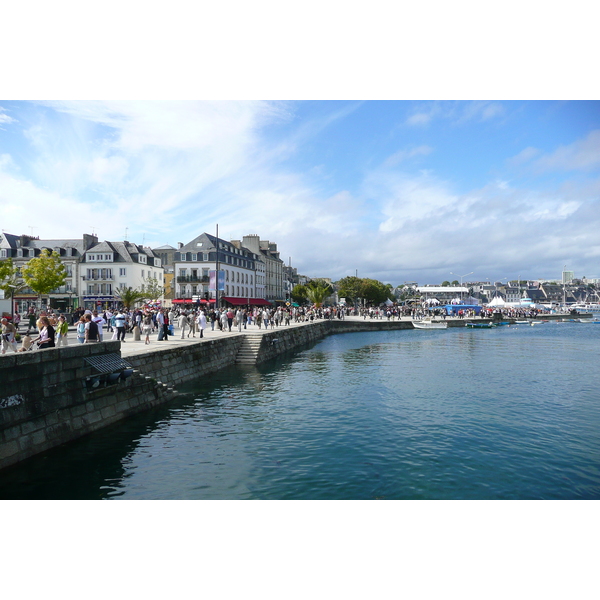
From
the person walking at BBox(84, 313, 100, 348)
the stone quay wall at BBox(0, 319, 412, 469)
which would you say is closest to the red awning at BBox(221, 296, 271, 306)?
the stone quay wall at BBox(0, 319, 412, 469)

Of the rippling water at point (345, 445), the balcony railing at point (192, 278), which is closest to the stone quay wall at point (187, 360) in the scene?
the rippling water at point (345, 445)

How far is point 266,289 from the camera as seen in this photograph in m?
89.6

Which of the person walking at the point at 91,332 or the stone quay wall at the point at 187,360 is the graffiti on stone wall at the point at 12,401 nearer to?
the person walking at the point at 91,332

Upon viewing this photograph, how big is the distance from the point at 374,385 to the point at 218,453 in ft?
35.7

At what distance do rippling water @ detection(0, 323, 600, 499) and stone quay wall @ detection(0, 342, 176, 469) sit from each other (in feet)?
1.43

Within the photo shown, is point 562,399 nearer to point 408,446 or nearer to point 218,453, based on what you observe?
point 408,446

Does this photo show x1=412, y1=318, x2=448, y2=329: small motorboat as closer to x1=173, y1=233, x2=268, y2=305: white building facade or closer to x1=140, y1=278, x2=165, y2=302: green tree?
x1=173, y1=233, x2=268, y2=305: white building facade

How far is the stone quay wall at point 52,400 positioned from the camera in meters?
10.4

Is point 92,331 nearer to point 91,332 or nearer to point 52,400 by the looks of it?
point 91,332

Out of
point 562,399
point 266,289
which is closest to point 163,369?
point 562,399

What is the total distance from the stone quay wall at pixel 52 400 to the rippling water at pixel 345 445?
437 millimetres

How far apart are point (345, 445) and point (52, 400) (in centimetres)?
745

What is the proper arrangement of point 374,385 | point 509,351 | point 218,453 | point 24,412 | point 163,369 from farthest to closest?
point 509,351, point 374,385, point 163,369, point 218,453, point 24,412

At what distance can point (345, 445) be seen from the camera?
12195mm
